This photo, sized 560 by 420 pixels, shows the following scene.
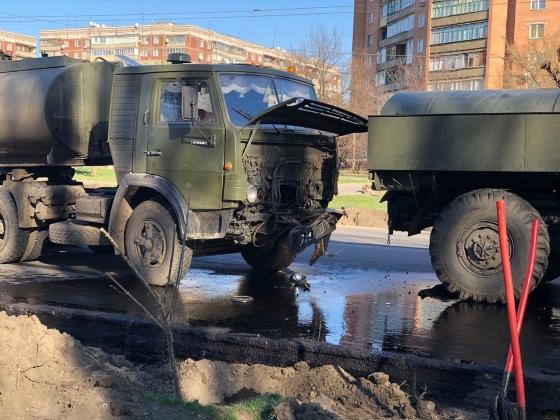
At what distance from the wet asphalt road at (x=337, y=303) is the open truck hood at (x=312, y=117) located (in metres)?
1.97

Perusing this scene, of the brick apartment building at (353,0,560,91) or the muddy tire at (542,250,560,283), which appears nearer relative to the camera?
the muddy tire at (542,250,560,283)

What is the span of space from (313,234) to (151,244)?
1.94m

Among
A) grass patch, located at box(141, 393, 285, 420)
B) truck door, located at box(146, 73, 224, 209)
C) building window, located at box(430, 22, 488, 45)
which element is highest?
building window, located at box(430, 22, 488, 45)

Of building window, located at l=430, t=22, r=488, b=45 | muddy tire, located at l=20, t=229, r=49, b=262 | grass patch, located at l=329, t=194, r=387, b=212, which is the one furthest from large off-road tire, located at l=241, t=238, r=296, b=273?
building window, located at l=430, t=22, r=488, b=45

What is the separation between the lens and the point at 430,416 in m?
4.43

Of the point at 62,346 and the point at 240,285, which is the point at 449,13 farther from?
the point at 62,346

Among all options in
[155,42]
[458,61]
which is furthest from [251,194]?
[155,42]

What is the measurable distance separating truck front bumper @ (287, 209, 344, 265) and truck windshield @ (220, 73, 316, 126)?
4.54 feet

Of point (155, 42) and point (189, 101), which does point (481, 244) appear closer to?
point (189, 101)

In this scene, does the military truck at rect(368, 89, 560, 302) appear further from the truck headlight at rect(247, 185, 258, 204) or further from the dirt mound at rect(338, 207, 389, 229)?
the dirt mound at rect(338, 207, 389, 229)

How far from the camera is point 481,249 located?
769 cm

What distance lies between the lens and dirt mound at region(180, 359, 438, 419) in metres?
4.59

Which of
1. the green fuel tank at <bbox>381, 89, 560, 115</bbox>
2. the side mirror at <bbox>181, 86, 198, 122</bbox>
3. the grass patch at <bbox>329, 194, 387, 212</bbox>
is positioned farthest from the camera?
the grass patch at <bbox>329, 194, 387, 212</bbox>

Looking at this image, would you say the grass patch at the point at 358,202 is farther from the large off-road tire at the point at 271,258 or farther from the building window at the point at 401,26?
the building window at the point at 401,26
